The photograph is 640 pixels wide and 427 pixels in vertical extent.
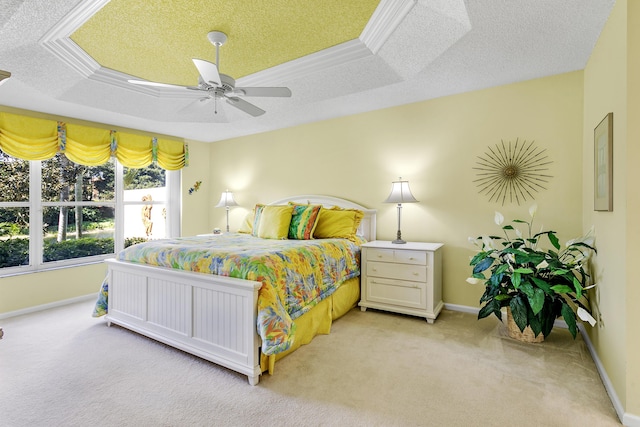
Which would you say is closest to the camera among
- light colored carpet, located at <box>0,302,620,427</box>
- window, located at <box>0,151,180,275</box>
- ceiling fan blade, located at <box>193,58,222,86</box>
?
light colored carpet, located at <box>0,302,620,427</box>

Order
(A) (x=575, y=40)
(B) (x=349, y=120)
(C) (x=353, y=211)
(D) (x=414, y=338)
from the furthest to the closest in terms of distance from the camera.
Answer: (B) (x=349, y=120) < (C) (x=353, y=211) < (D) (x=414, y=338) < (A) (x=575, y=40)

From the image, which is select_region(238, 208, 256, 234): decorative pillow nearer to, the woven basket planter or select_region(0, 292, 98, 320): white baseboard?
select_region(0, 292, 98, 320): white baseboard

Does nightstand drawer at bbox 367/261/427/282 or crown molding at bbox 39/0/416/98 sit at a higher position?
crown molding at bbox 39/0/416/98

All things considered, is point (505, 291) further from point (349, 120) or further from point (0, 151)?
point (0, 151)

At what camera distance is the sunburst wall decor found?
2.98 m

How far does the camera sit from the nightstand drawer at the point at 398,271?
305cm

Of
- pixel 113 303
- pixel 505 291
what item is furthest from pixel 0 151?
pixel 505 291

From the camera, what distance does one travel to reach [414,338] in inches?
106

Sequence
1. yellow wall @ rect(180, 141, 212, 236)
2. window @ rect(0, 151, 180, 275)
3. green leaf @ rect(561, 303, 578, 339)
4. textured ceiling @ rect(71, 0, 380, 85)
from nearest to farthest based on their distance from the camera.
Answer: textured ceiling @ rect(71, 0, 380, 85) < green leaf @ rect(561, 303, 578, 339) < window @ rect(0, 151, 180, 275) < yellow wall @ rect(180, 141, 212, 236)

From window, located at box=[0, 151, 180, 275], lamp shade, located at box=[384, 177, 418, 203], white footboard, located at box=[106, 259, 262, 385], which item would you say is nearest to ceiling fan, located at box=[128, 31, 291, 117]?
white footboard, located at box=[106, 259, 262, 385]

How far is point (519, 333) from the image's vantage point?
8.54ft

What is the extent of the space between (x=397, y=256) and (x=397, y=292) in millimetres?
363

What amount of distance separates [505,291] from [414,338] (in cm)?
85

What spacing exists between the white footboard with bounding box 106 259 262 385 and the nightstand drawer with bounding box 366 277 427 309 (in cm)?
156
